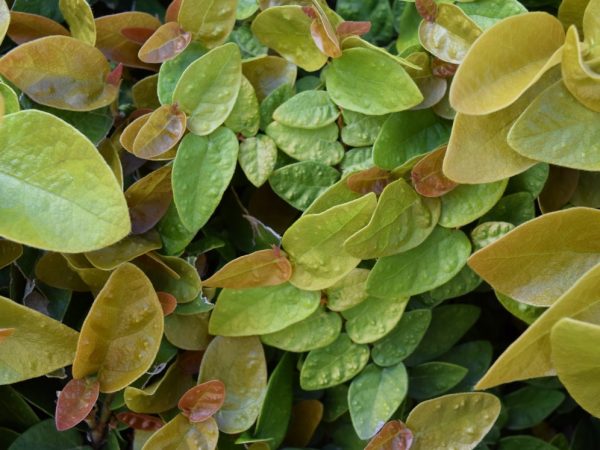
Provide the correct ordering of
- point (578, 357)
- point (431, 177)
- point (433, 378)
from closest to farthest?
point (578, 357)
point (431, 177)
point (433, 378)

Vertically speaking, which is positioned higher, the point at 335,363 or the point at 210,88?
the point at 210,88

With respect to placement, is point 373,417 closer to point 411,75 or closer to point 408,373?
point 408,373

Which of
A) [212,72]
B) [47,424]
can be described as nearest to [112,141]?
[212,72]

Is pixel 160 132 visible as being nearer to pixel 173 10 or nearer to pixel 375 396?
pixel 173 10

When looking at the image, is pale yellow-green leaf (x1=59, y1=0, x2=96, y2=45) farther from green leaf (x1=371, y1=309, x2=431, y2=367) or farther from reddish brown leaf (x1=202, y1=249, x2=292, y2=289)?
green leaf (x1=371, y1=309, x2=431, y2=367)

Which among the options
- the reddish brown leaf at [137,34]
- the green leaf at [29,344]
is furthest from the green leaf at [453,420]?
the reddish brown leaf at [137,34]

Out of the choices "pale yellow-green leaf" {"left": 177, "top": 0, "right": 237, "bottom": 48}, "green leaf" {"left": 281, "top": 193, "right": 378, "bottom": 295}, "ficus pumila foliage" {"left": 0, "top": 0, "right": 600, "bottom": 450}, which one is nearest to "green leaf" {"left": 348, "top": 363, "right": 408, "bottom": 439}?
"ficus pumila foliage" {"left": 0, "top": 0, "right": 600, "bottom": 450}

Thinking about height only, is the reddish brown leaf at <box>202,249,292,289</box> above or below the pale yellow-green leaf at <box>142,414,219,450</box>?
above

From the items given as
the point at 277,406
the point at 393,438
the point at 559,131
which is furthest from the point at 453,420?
the point at 559,131
